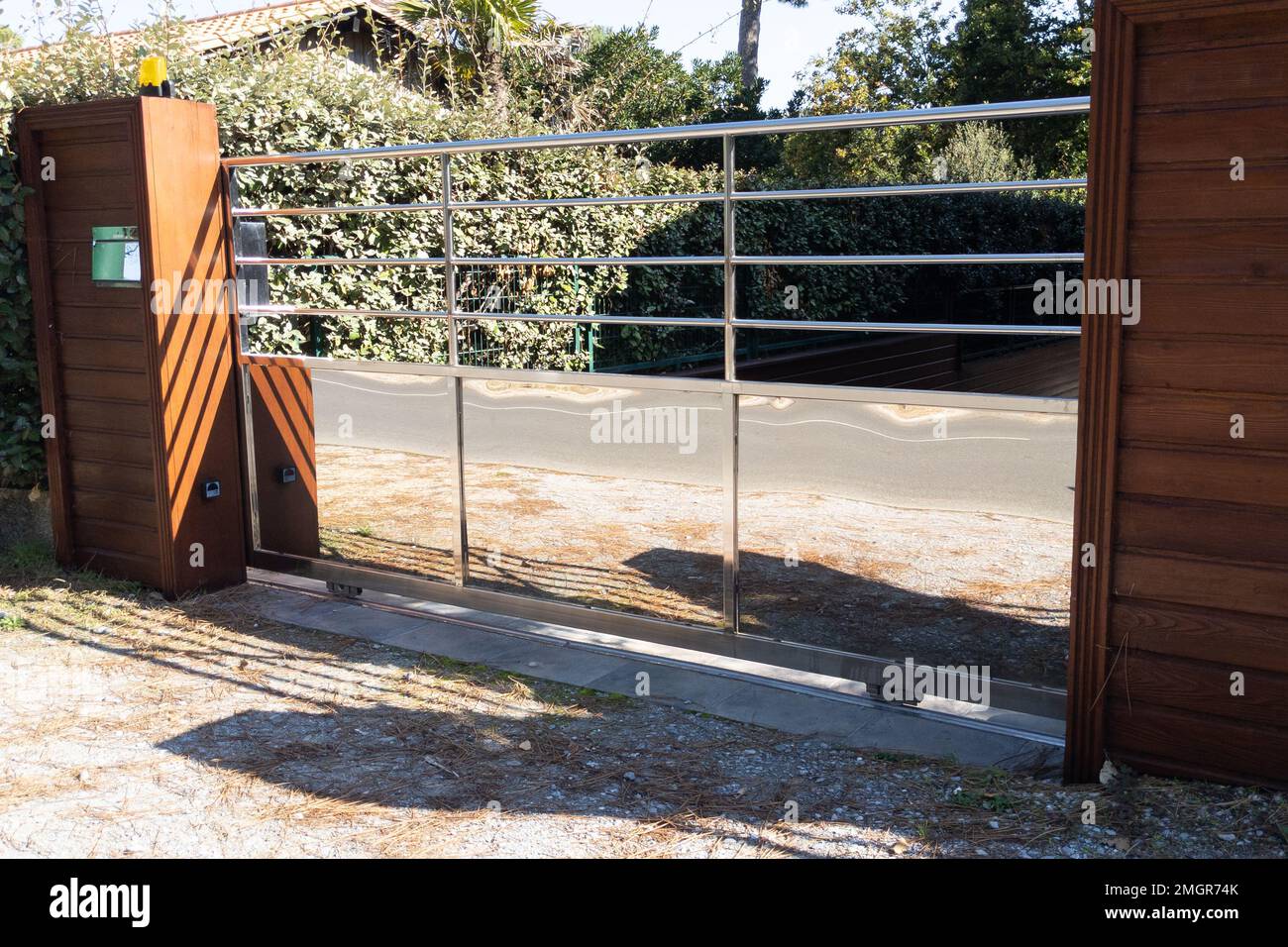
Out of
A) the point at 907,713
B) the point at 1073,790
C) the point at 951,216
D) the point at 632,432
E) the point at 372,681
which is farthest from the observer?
the point at 951,216

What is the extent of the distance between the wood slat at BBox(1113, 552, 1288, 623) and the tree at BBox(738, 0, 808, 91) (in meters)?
30.1

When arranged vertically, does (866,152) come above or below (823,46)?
below

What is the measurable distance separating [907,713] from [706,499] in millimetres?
1197

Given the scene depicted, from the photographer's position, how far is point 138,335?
5.68 meters

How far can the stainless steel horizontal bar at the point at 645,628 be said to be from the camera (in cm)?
399

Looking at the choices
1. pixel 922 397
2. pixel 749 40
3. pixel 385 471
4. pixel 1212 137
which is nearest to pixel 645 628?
pixel 922 397

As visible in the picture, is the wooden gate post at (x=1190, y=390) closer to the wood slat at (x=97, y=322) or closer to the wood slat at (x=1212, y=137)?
the wood slat at (x=1212, y=137)

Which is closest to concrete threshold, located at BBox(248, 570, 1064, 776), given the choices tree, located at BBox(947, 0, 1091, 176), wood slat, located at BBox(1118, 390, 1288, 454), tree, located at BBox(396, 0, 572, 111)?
wood slat, located at BBox(1118, 390, 1288, 454)

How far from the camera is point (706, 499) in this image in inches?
190

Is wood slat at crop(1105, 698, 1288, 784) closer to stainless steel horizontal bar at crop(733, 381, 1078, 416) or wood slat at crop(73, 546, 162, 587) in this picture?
stainless steel horizontal bar at crop(733, 381, 1078, 416)

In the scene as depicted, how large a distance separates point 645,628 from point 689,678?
309 millimetres

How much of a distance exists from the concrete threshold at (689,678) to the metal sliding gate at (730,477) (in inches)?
4.7

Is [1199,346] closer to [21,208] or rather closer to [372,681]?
[372,681]

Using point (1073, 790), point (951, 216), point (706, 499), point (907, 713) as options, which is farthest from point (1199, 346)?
point (951, 216)
